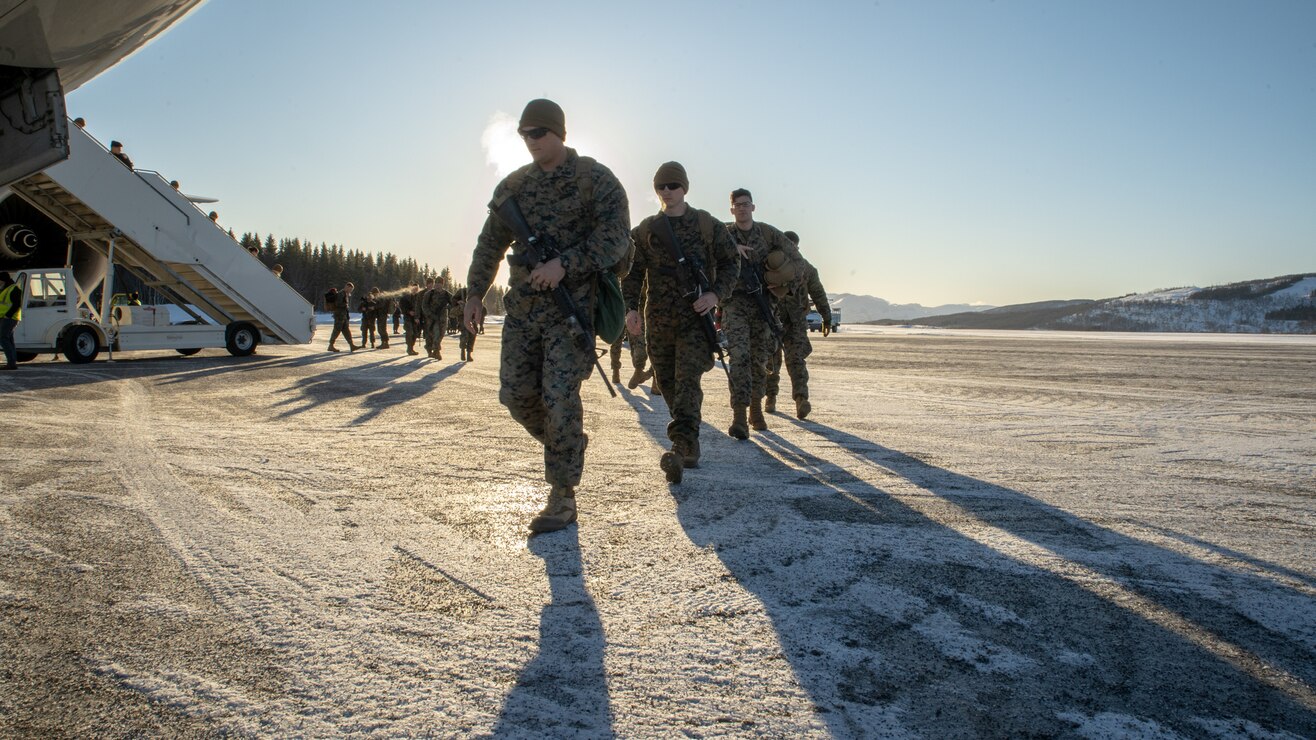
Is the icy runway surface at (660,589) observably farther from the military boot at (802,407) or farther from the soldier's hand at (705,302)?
the military boot at (802,407)

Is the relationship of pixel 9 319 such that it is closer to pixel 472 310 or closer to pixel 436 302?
pixel 436 302

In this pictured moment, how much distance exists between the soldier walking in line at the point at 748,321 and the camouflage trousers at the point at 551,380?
260cm

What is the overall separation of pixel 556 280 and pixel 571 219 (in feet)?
1.39

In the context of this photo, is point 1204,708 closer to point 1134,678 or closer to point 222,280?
point 1134,678

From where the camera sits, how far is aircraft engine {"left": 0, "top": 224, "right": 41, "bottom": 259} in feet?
46.3

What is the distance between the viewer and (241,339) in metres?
16.0

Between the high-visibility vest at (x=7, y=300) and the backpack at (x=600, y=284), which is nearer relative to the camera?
the backpack at (x=600, y=284)

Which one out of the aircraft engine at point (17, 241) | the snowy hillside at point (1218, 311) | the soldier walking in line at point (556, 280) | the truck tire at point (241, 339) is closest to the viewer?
the soldier walking in line at point (556, 280)

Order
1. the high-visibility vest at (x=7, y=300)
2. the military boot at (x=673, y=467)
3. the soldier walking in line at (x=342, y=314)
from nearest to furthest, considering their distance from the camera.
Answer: the military boot at (x=673, y=467), the high-visibility vest at (x=7, y=300), the soldier walking in line at (x=342, y=314)

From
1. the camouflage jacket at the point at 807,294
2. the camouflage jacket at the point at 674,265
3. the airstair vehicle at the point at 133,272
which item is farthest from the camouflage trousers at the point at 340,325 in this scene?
the camouflage jacket at the point at 674,265

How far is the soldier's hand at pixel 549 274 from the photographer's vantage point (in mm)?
3369

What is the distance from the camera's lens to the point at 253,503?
12.3 feet

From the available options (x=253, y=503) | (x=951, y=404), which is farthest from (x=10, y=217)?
(x=951, y=404)

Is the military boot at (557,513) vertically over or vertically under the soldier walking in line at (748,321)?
under
